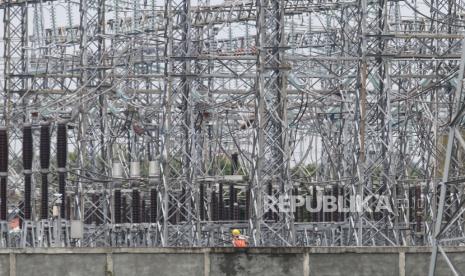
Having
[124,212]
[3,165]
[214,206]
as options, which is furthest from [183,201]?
[3,165]

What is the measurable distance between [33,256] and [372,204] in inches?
585

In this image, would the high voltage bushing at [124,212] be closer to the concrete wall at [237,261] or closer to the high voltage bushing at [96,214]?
the high voltage bushing at [96,214]

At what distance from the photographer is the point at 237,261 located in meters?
25.1

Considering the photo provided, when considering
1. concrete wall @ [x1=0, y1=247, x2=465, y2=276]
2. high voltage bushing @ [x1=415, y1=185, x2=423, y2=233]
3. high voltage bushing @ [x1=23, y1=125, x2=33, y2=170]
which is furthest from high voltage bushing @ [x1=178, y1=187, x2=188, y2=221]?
concrete wall @ [x1=0, y1=247, x2=465, y2=276]

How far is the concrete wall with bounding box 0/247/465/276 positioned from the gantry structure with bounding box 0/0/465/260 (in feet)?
6.91

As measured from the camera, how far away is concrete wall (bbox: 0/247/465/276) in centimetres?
2506

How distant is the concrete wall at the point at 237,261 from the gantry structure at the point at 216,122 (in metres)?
2.11

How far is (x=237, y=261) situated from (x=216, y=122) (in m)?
25.8

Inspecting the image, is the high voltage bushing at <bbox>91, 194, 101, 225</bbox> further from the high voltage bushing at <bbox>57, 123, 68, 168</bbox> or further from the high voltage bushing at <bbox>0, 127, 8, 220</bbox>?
the high voltage bushing at <bbox>0, 127, 8, 220</bbox>

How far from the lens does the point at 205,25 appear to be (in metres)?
53.8

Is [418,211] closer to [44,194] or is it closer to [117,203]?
[117,203]

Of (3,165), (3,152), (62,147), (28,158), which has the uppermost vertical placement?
(62,147)

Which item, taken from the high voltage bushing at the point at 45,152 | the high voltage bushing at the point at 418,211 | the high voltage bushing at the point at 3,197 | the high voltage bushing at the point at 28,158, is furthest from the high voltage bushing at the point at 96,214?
the high voltage bushing at the point at 45,152

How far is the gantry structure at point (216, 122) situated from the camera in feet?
117
